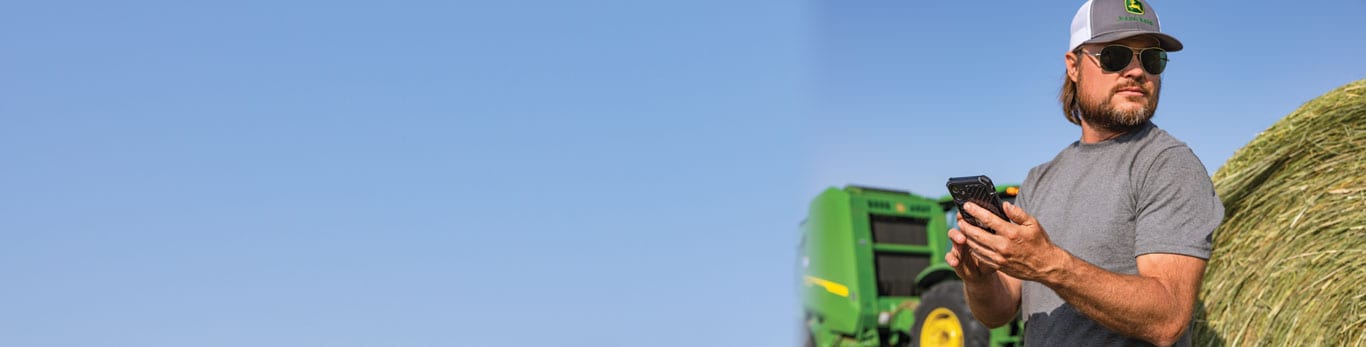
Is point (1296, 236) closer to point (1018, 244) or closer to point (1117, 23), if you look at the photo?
point (1117, 23)

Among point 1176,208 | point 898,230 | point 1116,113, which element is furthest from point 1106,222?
point 898,230

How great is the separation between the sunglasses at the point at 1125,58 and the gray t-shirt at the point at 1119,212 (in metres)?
0.12

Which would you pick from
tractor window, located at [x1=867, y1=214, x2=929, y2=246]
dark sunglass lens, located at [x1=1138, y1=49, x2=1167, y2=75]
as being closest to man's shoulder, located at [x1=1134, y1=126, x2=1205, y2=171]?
dark sunglass lens, located at [x1=1138, y1=49, x2=1167, y2=75]

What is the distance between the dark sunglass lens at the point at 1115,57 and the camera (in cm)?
210

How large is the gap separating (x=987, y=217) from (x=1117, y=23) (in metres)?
0.65

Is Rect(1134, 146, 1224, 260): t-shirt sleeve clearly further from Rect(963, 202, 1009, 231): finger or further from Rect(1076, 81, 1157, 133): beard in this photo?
Rect(963, 202, 1009, 231): finger

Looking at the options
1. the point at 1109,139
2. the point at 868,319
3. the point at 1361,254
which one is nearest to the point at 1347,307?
the point at 1361,254

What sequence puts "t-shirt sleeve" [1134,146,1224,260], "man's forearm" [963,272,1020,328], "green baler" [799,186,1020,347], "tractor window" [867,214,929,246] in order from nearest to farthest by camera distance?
"t-shirt sleeve" [1134,146,1224,260] → "man's forearm" [963,272,1020,328] → "green baler" [799,186,1020,347] → "tractor window" [867,214,929,246]

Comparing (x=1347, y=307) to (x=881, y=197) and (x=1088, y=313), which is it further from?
(x=881, y=197)

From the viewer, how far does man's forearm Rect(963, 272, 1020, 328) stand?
2.18m

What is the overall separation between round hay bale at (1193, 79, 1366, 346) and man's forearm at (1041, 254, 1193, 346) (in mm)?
2372

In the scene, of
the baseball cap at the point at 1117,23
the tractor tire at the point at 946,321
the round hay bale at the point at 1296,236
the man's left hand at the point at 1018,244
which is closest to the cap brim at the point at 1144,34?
the baseball cap at the point at 1117,23

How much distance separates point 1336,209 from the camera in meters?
3.81

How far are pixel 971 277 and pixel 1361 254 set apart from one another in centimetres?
237
